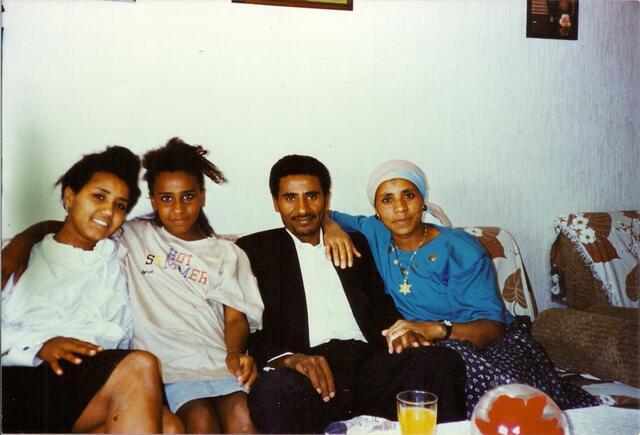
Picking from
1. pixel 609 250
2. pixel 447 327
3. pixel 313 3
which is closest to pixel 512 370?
pixel 447 327

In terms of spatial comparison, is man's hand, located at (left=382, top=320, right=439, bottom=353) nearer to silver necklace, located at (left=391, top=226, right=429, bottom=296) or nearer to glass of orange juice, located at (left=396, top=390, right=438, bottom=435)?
silver necklace, located at (left=391, top=226, right=429, bottom=296)

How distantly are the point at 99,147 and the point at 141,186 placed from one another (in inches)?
5.9

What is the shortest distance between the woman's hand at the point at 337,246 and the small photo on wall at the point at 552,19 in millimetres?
813

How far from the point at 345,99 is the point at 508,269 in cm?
71

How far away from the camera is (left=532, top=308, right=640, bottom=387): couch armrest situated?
1672mm

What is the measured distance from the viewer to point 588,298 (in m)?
1.84

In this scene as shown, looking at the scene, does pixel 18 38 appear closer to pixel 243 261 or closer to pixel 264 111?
pixel 264 111

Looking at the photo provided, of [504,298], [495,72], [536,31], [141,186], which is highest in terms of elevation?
[536,31]

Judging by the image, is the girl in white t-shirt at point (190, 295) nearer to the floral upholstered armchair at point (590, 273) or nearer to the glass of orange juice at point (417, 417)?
the glass of orange juice at point (417, 417)

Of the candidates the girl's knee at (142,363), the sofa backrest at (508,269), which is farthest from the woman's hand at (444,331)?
the girl's knee at (142,363)

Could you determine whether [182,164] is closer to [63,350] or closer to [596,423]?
[63,350]

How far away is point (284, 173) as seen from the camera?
5.38 feet

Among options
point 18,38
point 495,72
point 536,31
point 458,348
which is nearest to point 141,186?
point 18,38

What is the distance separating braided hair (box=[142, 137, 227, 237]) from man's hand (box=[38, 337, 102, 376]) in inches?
14.4
